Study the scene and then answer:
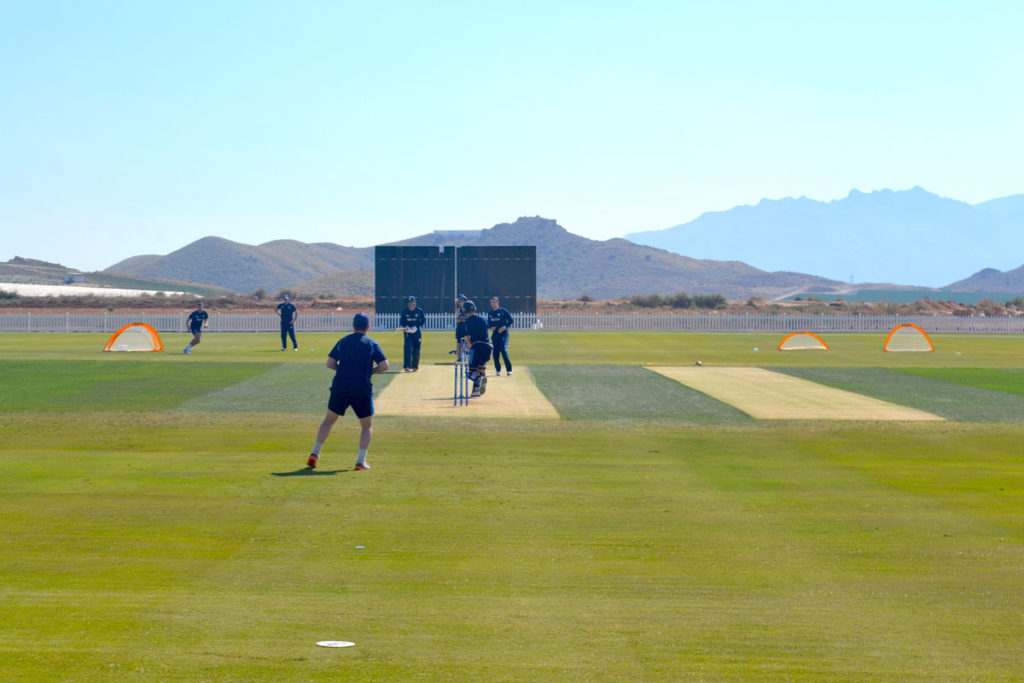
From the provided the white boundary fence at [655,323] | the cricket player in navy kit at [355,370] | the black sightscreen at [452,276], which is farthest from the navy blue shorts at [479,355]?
the black sightscreen at [452,276]

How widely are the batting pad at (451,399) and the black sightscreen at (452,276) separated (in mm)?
34975

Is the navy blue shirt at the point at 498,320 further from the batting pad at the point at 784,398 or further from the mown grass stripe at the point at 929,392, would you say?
the mown grass stripe at the point at 929,392

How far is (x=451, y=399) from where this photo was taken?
67.9 ft

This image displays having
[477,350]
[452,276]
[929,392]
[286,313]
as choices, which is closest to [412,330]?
[477,350]

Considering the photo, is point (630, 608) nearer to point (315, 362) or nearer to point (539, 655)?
point (539, 655)

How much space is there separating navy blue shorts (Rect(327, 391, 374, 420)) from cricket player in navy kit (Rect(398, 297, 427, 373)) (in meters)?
12.5

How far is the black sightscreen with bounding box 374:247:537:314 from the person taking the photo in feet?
201

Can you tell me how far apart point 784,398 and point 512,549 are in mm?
14201

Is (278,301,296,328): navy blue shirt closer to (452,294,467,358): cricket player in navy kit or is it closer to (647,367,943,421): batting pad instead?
(647,367,943,421): batting pad

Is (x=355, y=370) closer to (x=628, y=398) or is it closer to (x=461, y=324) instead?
(x=628, y=398)

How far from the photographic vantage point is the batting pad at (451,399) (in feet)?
60.2

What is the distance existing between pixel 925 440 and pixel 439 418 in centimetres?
766

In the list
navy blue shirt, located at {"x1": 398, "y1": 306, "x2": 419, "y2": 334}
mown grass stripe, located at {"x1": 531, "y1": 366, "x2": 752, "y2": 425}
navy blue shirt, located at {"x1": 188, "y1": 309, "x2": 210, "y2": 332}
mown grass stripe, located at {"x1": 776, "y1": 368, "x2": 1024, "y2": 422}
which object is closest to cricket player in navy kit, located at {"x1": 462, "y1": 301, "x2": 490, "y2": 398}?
mown grass stripe, located at {"x1": 531, "y1": 366, "x2": 752, "y2": 425}

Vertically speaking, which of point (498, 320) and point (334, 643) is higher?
point (498, 320)
